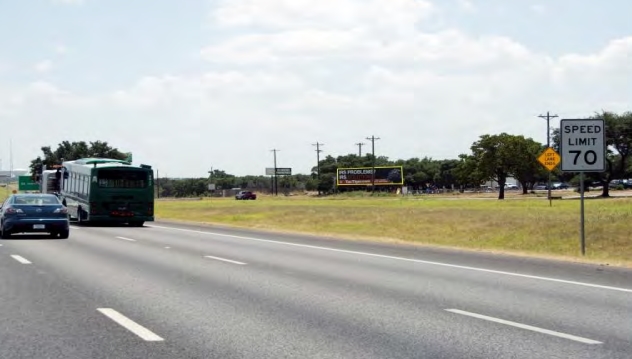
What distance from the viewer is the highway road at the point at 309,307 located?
773 cm

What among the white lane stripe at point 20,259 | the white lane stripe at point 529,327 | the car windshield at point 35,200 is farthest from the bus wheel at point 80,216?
the white lane stripe at point 529,327

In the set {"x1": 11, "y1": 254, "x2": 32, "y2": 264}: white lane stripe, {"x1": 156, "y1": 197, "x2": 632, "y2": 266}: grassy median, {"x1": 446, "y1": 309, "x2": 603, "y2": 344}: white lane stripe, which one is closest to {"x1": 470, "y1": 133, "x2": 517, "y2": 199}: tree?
{"x1": 156, "y1": 197, "x2": 632, "y2": 266}: grassy median

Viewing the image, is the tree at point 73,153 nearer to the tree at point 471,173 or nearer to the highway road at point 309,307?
the tree at point 471,173

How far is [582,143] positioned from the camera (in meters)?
18.9

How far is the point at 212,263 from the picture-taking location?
56.2ft

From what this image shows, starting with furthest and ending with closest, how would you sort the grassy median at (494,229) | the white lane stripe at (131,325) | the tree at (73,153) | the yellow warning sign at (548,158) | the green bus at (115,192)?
the tree at (73,153) → the yellow warning sign at (548,158) → the green bus at (115,192) → the grassy median at (494,229) → the white lane stripe at (131,325)

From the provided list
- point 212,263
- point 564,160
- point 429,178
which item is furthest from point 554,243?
point 429,178

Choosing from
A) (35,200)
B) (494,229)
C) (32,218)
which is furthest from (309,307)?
(494,229)

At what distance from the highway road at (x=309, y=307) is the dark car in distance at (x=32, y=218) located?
23.1 feet

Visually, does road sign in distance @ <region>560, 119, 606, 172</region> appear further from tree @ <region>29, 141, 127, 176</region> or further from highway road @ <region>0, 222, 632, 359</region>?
tree @ <region>29, 141, 127, 176</region>

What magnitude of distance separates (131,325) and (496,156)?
285ft

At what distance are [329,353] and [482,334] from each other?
6.55 ft

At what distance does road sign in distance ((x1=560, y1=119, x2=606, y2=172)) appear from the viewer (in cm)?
1880

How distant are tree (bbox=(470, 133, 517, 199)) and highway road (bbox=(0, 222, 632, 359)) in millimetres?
75462
